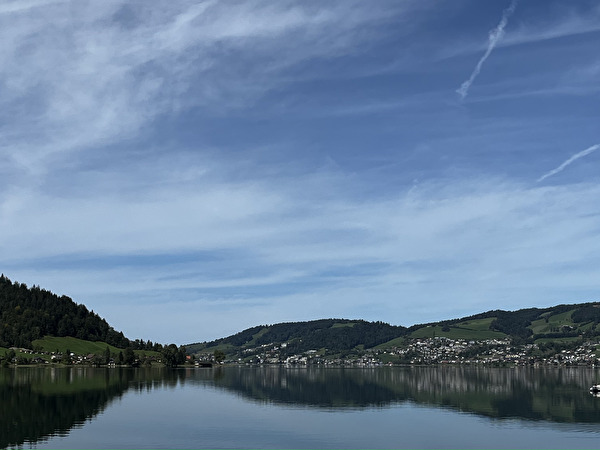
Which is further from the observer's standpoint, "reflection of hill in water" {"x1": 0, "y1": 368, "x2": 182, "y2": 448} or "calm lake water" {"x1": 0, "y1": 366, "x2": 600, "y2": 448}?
"reflection of hill in water" {"x1": 0, "y1": 368, "x2": 182, "y2": 448}

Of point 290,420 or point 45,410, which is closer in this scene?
point 290,420

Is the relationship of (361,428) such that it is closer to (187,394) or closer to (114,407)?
(114,407)

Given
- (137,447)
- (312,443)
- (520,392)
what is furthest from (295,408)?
(520,392)

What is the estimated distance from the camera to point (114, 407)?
390 feet

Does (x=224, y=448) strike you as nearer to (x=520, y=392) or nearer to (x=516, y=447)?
(x=516, y=447)

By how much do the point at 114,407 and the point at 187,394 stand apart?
39757mm

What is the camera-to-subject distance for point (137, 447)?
243 ft

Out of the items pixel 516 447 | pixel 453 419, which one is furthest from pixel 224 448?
pixel 453 419

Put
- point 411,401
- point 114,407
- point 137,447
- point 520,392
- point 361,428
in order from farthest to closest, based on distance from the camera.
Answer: point 520,392 → point 411,401 → point 114,407 → point 361,428 → point 137,447

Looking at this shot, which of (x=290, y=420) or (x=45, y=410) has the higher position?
(x=45, y=410)

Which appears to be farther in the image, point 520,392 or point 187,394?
point 520,392

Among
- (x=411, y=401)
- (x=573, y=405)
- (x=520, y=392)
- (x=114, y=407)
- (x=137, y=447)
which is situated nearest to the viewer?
(x=137, y=447)

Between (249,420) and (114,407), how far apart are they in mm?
31157

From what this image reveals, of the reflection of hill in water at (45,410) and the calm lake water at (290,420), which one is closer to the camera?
the calm lake water at (290,420)
